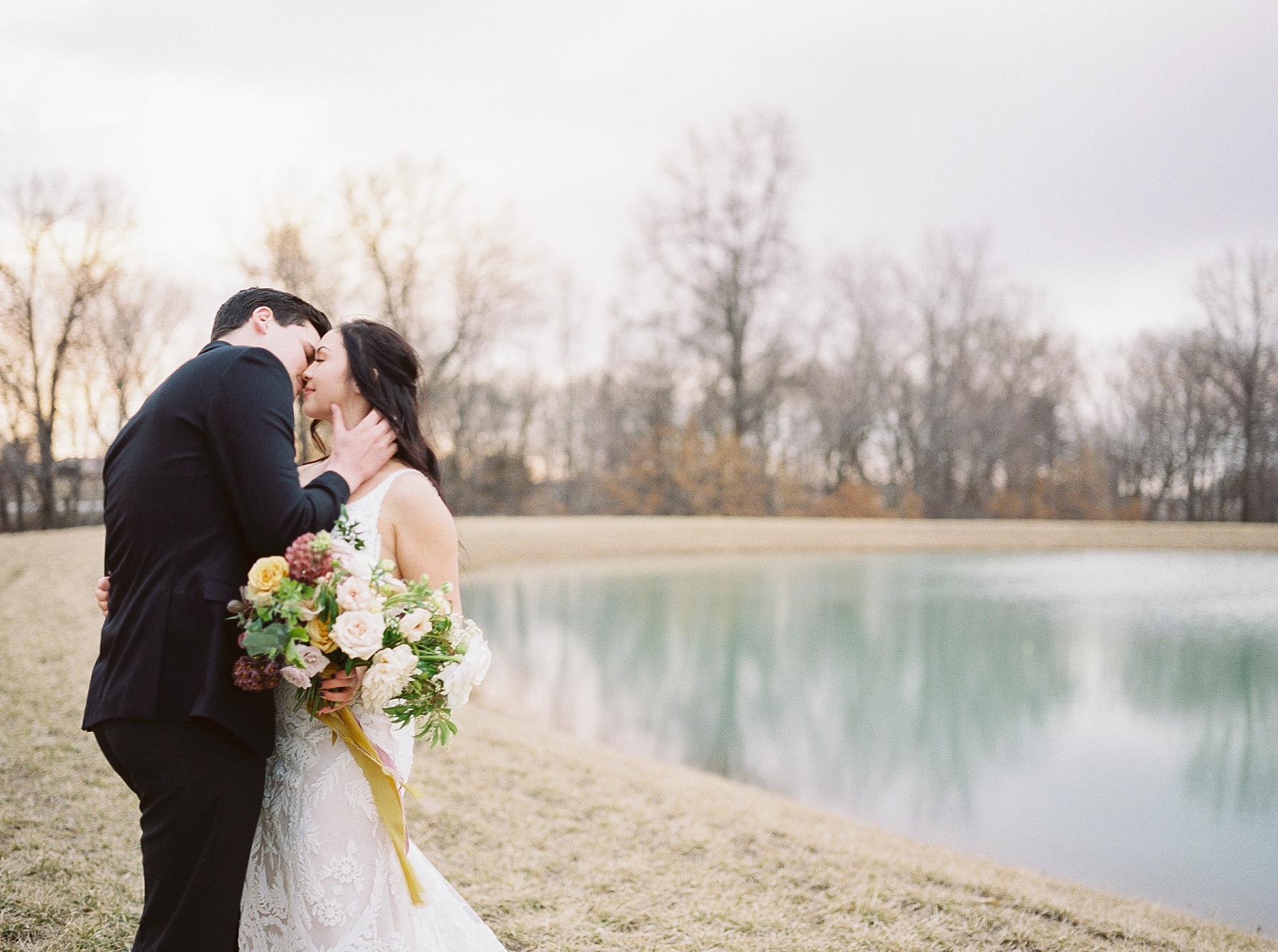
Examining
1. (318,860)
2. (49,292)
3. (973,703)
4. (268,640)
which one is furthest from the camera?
(49,292)

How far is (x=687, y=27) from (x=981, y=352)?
25162 millimetres

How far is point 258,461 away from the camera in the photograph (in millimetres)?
2041

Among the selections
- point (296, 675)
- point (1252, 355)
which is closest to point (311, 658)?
point (296, 675)

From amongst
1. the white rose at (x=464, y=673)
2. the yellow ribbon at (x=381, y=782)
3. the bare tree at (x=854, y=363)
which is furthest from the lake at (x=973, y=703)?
the bare tree at (x=854, y=363)

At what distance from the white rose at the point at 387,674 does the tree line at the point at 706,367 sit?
2574 cm

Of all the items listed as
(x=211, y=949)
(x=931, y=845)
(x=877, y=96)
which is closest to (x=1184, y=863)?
(x=931, y=845)

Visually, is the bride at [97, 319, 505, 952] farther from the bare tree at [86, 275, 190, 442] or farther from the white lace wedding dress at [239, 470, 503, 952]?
the bare tree at [86, 275, 190, 442]

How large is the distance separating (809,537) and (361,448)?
27.2 m

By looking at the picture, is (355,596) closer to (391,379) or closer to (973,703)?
(391,379)

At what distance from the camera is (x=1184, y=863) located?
5996 mm

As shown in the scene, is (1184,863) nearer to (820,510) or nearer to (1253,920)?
(1253,920)

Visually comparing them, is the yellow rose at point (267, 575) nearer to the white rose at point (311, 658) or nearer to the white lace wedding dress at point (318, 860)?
the white rose at point (311, 658)

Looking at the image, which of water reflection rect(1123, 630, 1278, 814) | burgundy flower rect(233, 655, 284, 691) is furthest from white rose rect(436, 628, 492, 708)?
water reflection rect(1123, 630, 1278, 814)

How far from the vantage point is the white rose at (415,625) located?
2178mm
